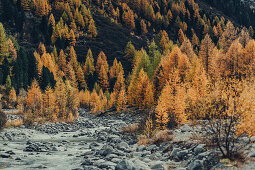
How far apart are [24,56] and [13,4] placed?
71.3 m

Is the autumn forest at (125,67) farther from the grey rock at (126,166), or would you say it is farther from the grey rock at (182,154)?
the grey rock at (126,166)

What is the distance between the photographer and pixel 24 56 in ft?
274

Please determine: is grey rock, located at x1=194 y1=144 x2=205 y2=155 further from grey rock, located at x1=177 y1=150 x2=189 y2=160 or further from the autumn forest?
the autumn forest

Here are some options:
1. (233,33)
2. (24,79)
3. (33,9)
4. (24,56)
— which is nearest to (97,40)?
(33,9)

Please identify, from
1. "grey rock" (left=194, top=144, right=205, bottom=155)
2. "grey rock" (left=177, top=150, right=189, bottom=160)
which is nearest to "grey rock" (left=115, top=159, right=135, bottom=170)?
"grey rock" (left=177, top=150, right=189, bottom=160)

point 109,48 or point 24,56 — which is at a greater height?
point 109,48

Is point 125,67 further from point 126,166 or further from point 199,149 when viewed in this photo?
point 126,166

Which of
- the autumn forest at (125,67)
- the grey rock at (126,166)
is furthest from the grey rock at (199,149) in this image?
the grey rock at (126,166)

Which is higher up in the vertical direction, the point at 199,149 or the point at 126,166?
the point at 199,149

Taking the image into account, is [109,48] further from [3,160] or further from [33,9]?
[3,160]

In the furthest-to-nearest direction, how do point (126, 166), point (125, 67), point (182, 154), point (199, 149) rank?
point (125, 67)
point (182, 154)
point (199, 149)
point (126, 166)

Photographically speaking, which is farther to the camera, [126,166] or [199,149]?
[199,149]

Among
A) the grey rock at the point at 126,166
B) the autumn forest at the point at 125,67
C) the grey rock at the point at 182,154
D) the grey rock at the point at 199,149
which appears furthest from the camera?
the autumn forest at the point at 125,67

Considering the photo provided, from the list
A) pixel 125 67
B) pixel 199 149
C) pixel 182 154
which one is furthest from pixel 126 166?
pixel 125 67
